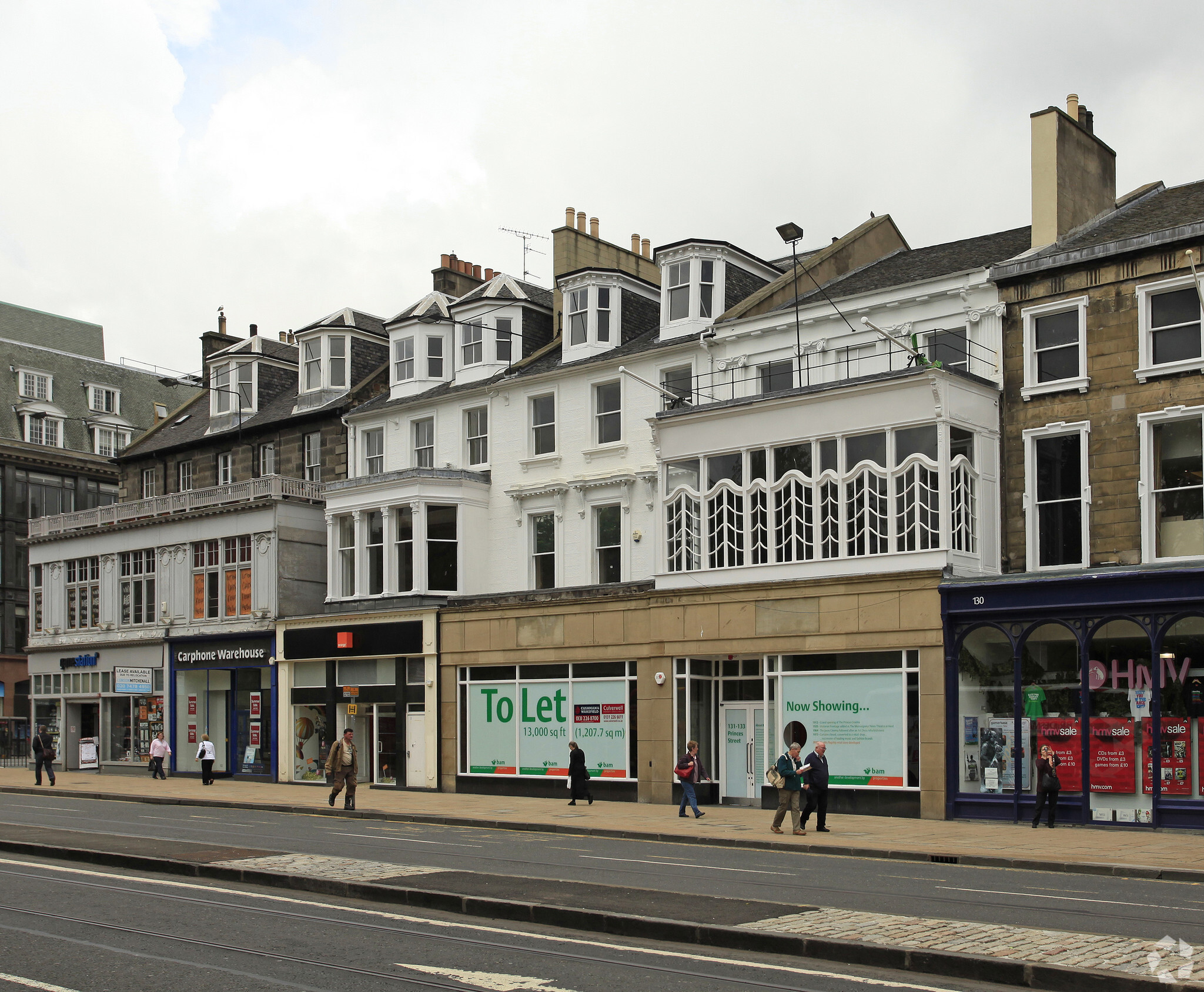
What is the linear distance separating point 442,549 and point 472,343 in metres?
6.33

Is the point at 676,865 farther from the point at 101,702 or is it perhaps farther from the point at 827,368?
the point at 101,702

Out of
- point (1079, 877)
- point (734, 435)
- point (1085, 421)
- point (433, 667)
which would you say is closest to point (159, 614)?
point (433, 667)

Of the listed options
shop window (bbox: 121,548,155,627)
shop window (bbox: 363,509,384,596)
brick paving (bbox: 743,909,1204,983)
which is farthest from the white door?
brick paving (bbox: 743,909,1204,983)

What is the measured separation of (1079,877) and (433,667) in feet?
71.0

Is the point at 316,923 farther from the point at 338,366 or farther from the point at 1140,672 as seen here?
the point at 338,366

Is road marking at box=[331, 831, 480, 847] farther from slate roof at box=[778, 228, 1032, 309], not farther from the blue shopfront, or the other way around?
the blue shopfront

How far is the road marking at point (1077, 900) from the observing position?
13859 millimetres

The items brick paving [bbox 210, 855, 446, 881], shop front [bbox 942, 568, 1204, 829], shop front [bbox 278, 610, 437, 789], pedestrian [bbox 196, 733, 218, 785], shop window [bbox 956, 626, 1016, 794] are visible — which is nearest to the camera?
brick paving [bbox 210, 855, 446, 881]

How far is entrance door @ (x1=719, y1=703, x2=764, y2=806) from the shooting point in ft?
98.7

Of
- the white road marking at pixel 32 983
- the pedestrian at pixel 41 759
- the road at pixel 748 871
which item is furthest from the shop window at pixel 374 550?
the white road marking at pixel 32 983

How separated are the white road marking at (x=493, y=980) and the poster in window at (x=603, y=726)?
21.9m

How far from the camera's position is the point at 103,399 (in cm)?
6875

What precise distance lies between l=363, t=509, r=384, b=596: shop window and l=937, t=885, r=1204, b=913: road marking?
24.6 meters

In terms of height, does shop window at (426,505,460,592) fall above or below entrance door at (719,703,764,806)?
above
